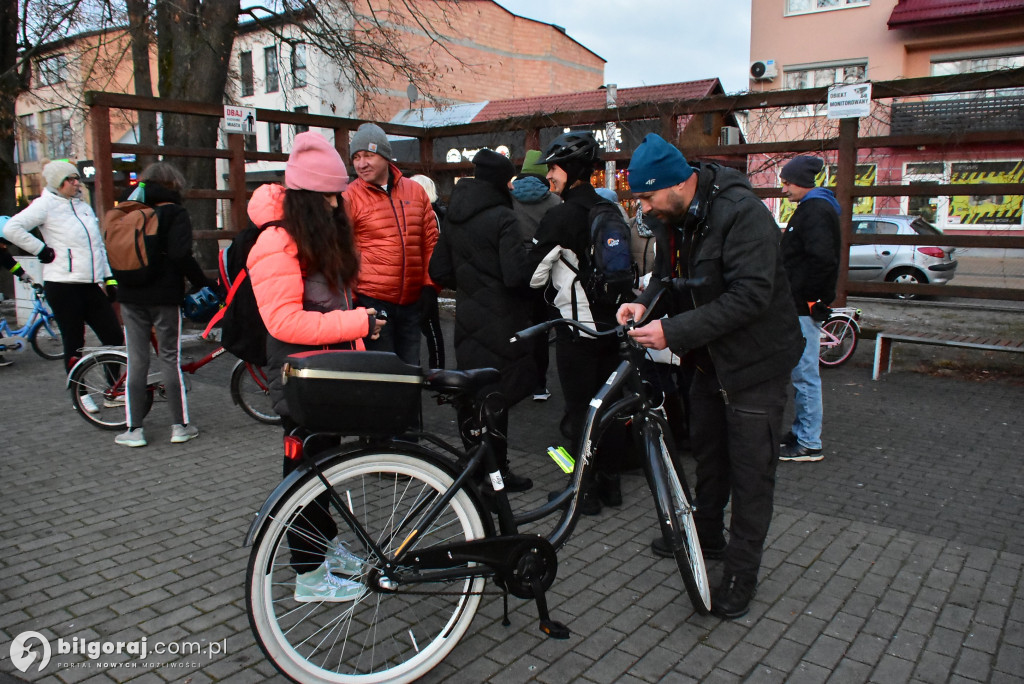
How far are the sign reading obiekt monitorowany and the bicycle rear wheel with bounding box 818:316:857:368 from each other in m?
2.04

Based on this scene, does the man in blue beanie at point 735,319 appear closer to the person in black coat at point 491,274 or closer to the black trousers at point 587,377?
the black trousers at point 587,377

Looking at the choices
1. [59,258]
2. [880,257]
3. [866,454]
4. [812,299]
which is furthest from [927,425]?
[880,257]

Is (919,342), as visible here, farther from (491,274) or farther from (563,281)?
(491,274)

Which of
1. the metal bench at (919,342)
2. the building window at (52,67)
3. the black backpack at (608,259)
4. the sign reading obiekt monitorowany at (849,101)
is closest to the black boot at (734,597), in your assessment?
the black backpack at (608,259)

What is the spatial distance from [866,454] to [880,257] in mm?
12799

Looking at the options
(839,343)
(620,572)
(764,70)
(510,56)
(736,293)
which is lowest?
(620,572)

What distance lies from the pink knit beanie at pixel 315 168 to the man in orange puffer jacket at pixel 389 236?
1.42 m

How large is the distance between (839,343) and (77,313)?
7252mm

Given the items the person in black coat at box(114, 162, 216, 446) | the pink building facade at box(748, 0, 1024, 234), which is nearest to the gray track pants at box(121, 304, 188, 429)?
the person in black coat at box(114, 162, 216, 446)

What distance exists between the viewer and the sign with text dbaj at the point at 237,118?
9.12m

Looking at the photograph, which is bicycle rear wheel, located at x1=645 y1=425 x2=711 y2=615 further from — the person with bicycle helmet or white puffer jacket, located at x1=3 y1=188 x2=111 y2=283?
white puffer jacket, located at x1=3 y1=188 x2=111 y2=283

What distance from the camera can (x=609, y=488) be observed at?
176 inches

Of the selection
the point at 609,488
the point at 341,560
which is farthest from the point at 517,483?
the point at 341,560

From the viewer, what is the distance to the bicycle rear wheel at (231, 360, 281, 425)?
632cm
